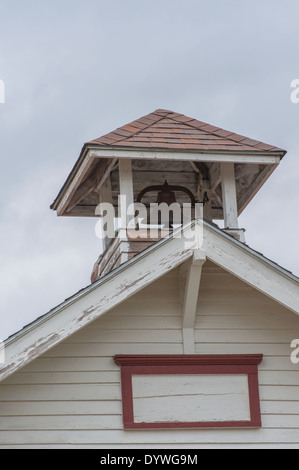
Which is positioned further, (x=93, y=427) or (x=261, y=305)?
(x=261, y=305)

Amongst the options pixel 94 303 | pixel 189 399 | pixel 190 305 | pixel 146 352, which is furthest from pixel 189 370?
pixel 94 303

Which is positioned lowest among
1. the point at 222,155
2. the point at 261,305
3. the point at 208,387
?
the point at 208,387

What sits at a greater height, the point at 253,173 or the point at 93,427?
the point at 253,173

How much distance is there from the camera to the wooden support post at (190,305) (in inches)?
398

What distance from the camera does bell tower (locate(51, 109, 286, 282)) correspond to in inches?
445

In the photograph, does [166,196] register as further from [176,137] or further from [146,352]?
[146,352]

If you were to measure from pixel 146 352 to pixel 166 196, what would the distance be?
3352 mm

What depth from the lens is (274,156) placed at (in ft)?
38.4

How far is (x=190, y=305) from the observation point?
10219mm
